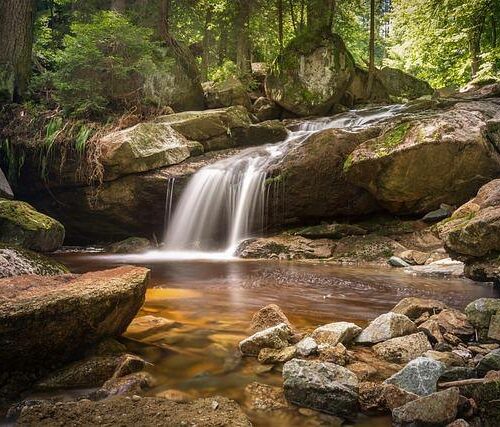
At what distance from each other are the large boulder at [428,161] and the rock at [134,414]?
7.71 meters

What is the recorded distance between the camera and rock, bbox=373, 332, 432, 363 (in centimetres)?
344

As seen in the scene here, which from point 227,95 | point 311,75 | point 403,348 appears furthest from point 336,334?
point 311,75

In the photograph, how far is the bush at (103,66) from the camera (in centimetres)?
1165

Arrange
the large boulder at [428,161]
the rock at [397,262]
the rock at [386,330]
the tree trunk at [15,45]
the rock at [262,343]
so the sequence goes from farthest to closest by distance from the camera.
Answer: the tree trunk at [15,45] → the large boulder at [428,161] → the rock at [397,262] → the rock at [386,330] → the rock at [262,343]

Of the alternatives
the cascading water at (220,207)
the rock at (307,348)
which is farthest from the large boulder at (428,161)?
the rock at (307,348)

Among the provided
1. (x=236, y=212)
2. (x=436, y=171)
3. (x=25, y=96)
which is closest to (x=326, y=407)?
(x=436, y=171)

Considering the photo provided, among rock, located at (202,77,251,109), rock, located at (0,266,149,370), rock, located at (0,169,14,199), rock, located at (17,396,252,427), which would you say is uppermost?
rock, located at (202,77,251,109)

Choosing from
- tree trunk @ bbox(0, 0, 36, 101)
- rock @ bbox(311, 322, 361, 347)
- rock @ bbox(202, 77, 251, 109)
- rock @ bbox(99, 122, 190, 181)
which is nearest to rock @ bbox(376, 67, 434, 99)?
rock @ bbox(202, 77, 251, 109)

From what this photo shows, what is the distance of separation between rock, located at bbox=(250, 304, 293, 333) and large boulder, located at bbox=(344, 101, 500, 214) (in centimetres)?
586

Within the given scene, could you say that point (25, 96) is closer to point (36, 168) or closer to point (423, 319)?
point (36, 168)

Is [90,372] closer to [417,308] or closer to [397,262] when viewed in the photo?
[417,308]

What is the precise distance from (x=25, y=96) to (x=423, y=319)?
13.2 m

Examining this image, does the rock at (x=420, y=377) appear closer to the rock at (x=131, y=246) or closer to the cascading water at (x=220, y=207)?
the cascading water at (x=220, y=207)

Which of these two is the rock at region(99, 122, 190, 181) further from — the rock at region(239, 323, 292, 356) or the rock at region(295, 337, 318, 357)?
the rock at region(295, 337, 318, 357)
